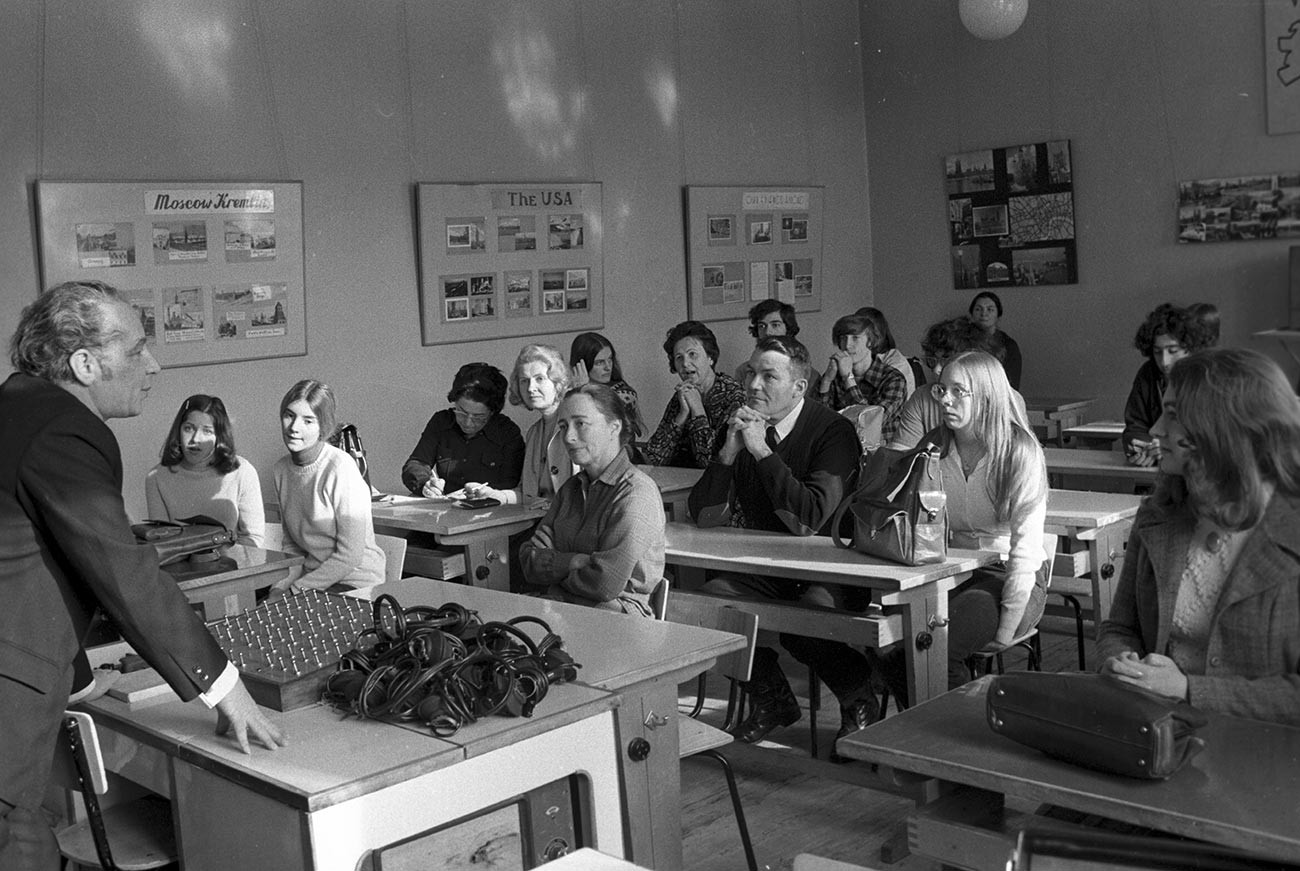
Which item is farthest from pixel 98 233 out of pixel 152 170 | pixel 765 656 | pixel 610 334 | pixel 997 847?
pixel 997 847

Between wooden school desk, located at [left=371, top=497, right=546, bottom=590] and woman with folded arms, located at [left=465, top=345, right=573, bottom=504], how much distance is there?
0.12 meters

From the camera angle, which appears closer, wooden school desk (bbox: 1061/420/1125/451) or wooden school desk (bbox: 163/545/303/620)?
wooden school desk (bbox: 163/545/303/620)

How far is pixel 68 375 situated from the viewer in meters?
2.11

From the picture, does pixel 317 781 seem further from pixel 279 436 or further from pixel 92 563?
pixel 279 436

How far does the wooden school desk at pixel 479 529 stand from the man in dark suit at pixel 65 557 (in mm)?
2320

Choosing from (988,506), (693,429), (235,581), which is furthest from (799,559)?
(693,429)

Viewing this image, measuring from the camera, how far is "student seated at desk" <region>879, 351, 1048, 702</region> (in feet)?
11.7

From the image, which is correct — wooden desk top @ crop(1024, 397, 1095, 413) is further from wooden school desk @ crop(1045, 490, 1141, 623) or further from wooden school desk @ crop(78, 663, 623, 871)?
wooden school desk @ crop(78, 663, 623, 871)

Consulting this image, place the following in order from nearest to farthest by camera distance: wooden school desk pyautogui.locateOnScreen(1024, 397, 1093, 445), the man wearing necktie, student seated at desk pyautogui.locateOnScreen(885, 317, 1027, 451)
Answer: the man wearing necktie < student seated at desk pyautogui.locateOnScreen(885, 317, 1027, 451) < wooden school desk pyautogui.locateOnScreen(1024, 397, 1093, 445)

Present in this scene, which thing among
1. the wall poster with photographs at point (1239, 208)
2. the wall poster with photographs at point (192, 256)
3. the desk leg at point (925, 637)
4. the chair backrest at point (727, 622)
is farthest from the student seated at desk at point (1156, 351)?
the wall poster with photographs at point (192, 256)

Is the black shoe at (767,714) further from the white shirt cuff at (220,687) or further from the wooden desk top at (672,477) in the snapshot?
the white shirt cuff at (220,687)

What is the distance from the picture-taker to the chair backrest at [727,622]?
2.97 m

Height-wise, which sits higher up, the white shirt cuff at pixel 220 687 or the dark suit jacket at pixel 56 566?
the dark suit jacket at pixel 56 566

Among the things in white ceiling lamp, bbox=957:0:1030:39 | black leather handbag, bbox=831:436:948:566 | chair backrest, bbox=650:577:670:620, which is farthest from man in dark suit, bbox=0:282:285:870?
white ceiling lamp, bbox=957:0:1030:39
